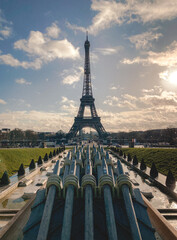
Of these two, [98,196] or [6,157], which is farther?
[6,157]

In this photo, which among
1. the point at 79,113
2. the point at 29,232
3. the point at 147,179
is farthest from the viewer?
the point at 79,113

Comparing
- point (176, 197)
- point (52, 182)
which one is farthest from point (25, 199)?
point (176, 197)

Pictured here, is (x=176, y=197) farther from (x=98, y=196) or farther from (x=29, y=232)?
(x=29, y=232)

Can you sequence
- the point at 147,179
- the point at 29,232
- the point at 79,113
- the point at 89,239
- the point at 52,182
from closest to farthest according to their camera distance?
the point at 89,239, the point at 29,232, the point at 52,182, the point at 147,179, the point at 79,113

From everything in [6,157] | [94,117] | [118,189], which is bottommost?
[6,157]

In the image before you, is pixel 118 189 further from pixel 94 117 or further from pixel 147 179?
pixel 94 117

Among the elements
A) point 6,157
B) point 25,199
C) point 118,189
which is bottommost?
point 25,199

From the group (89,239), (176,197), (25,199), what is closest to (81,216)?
(89,239)

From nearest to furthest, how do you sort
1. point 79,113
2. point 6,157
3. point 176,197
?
point 176,197
point 6,157
point 79,113

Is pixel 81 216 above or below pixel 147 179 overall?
above
